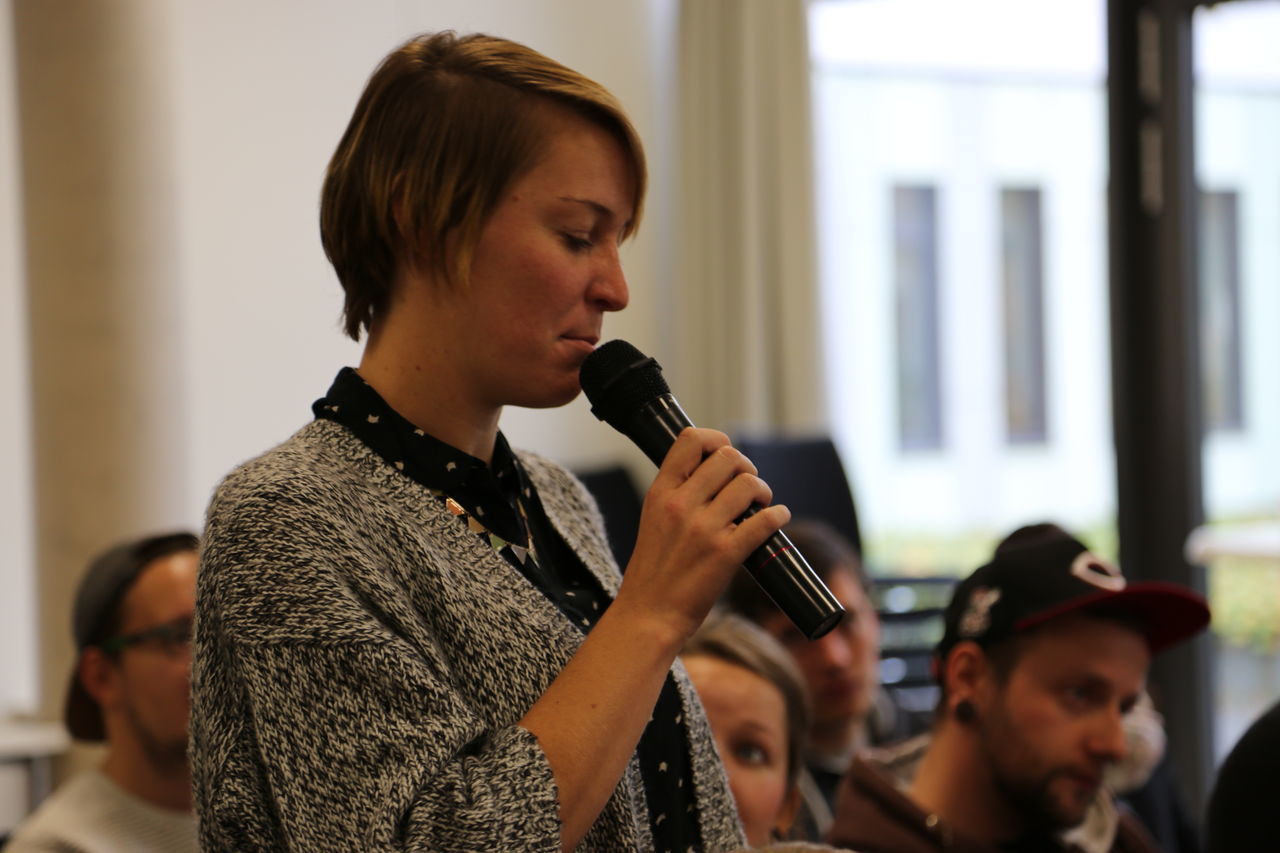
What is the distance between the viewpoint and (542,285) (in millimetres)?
941

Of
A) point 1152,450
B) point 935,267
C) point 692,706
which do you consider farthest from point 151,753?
point 935,267

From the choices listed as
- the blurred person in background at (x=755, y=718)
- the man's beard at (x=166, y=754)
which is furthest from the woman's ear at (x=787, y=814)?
the man's beard at (x=166, y=754)

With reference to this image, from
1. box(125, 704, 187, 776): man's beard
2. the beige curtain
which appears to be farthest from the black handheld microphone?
the beige curtain

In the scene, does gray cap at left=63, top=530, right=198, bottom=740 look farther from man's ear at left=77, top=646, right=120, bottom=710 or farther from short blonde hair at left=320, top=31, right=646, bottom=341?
short blonde hair at left=320, top=31, right=646, bottom=341

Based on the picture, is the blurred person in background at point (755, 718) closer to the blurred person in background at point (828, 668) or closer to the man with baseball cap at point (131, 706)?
the blurred person in background at point (828, 668)

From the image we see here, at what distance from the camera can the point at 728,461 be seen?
898 mm

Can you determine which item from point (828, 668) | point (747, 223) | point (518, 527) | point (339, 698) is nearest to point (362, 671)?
point (339, 698)

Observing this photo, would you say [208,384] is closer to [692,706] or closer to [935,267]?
[935,267]

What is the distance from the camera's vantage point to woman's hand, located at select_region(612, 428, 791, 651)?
0.87 metres

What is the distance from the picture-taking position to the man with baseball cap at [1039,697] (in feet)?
5.99

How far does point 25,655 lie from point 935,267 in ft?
10.3

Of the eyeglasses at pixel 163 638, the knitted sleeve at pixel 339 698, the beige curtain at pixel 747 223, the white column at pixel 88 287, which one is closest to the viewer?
the knitted sleeve at pixel 339 698

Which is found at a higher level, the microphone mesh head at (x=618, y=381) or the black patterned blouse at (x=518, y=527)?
the microphone mesh head at (x=618, y=381)

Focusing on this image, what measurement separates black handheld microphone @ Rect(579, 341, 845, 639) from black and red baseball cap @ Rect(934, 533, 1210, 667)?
98 centimetres
